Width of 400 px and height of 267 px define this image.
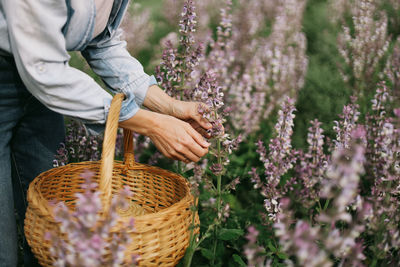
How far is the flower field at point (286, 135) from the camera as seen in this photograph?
148 centimetres

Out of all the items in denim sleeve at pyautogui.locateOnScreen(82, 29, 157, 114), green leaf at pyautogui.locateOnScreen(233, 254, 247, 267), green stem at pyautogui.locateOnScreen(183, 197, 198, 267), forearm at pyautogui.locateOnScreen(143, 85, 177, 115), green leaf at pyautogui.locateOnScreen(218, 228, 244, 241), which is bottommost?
green leaf at pyautogui.locateOnScreen(233, 254, 247, 267)

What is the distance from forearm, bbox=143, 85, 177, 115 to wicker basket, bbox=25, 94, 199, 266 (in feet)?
0.83

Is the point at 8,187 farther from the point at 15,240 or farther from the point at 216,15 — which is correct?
the point at 216,15

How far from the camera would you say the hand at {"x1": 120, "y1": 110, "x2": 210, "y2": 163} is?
5.56ft

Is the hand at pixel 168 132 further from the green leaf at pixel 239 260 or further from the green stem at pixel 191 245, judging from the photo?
the green leaf at pixel 239 260

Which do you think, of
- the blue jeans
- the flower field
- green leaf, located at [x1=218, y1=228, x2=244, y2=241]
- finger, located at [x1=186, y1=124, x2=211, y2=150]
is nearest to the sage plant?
the flower field

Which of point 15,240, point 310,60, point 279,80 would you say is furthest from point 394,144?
point 310,60

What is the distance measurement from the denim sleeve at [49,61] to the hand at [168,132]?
5.9 inches

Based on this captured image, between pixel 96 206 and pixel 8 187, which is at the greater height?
pixel 96 206

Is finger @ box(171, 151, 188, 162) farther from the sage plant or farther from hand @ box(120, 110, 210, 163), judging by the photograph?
the sage plant

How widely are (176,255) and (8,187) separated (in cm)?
85

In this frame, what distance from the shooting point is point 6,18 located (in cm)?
150

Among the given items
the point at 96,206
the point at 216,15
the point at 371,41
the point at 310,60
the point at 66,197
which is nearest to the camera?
the point at 96,206

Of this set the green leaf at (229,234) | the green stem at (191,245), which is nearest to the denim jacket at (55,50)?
the green stem at (191,245)
